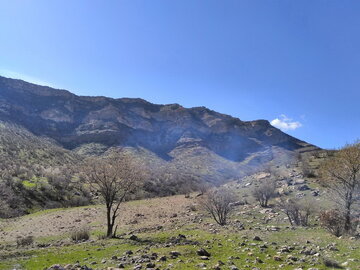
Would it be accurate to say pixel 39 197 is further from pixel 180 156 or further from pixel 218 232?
pixel 180 156

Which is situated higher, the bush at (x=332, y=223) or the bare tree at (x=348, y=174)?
the bare tree at (x=348, y=174)

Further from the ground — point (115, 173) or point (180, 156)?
point (180, 156)

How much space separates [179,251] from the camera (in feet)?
49.5

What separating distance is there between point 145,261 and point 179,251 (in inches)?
88.5

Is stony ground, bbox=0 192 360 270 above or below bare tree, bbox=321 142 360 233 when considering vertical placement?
below

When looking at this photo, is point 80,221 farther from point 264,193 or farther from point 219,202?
point 264,193

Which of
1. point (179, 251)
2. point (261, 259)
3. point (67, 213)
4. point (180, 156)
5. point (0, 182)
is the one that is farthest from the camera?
point (180, 156)

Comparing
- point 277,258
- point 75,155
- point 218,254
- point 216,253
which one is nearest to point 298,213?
point 216,253

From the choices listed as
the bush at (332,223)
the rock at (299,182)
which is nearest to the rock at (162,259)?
the bush at (332,223)

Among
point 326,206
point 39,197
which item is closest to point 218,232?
point 326,206

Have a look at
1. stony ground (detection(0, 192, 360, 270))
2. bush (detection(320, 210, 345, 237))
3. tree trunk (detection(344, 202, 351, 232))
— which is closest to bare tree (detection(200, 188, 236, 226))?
stony ground (detection(0, 192, 360, 270))

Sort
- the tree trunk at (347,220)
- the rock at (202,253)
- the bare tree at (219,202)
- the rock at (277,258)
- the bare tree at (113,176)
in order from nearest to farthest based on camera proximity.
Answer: the rock at (277,258)
the rock at (202,253)
the tree trunk at (347,220)
the bare tree at (113,176)
the bare tree at (219,202)

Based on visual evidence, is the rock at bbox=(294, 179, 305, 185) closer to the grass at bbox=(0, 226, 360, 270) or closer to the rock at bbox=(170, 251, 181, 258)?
the grass at bbox=(0, 226, 360, 270)

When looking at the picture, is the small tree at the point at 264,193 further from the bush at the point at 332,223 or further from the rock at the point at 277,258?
the rock at the point at 277,258
